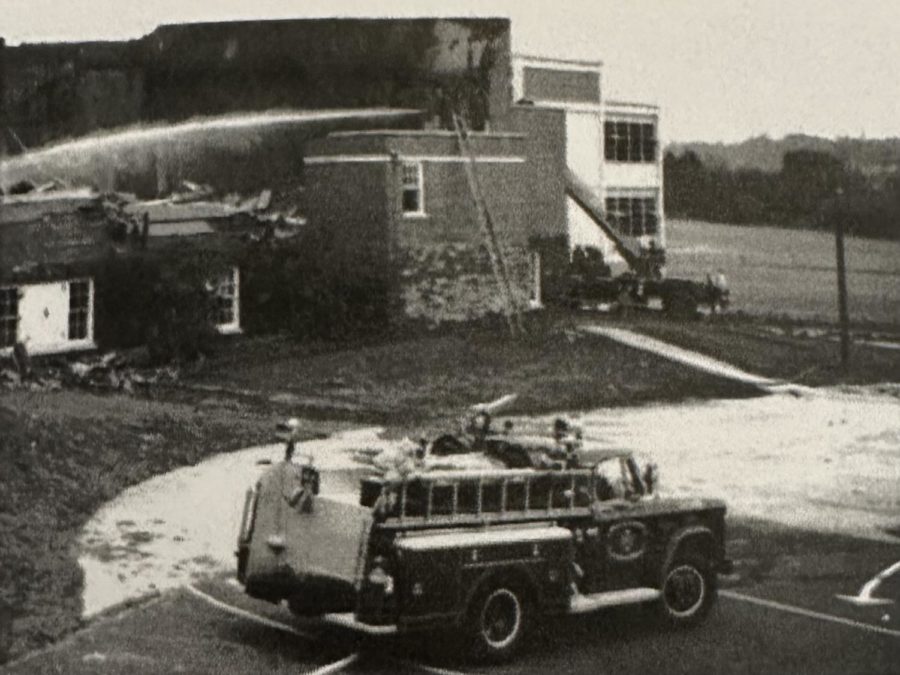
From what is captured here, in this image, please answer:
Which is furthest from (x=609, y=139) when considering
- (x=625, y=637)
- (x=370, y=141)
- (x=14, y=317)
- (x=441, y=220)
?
(x=14, y=317)

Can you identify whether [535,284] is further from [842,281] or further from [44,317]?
[44,317]

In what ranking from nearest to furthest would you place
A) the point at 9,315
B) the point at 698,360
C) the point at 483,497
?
the point at 483,497
the point at 9,315
the point at 698,360

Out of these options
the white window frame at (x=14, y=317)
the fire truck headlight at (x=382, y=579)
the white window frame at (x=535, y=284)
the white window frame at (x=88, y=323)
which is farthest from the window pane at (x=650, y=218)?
the white window frame at (x=14, y=317)

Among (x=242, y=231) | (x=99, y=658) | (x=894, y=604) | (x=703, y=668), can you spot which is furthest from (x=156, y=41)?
(x=894, y=604)

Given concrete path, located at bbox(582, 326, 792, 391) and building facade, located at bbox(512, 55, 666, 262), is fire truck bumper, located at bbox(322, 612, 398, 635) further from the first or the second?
building facade, located at bbox(512, 55, 666, 262)

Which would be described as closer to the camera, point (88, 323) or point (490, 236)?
point (88, 323)

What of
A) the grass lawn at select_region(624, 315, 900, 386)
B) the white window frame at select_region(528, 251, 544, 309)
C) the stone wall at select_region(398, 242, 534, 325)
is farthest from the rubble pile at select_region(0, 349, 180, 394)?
the grass lawn at select_region(624, 315, 900, 386)
